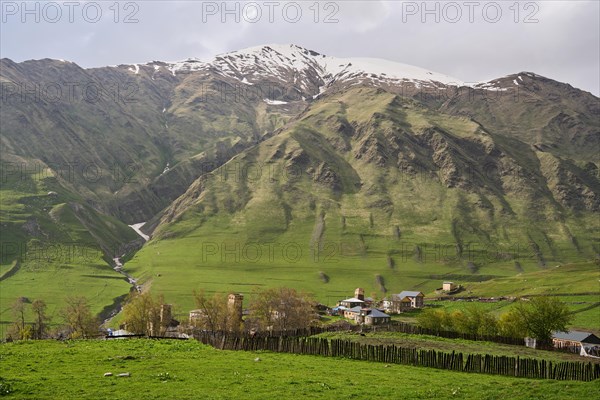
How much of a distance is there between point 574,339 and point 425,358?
174ft

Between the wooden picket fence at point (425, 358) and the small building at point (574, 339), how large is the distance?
136 feet

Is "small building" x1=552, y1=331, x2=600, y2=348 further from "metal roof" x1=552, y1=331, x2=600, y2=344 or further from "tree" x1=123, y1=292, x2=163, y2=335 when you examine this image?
"tree" x1=123, y1=292, x2=163, y2=335

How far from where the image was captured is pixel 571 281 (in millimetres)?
183625

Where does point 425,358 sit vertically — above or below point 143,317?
above

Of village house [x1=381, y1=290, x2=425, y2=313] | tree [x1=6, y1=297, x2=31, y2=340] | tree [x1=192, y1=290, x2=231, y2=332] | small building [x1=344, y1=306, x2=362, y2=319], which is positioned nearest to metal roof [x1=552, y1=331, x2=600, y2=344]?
tree [x1=192, y1=290, x2=231, y2=332]

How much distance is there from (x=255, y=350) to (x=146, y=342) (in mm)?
10795

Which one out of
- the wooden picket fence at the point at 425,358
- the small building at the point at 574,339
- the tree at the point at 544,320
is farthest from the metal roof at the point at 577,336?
the wooden picket fence at the point at 425,358

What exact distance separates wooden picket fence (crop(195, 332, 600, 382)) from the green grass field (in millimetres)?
2356

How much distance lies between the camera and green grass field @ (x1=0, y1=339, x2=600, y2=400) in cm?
3300

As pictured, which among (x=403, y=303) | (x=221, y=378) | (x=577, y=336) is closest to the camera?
Answer: (x=221, y=378)

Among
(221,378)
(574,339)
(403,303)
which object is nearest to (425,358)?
(221,378)

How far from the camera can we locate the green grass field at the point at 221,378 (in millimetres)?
33000

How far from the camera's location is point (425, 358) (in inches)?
2000

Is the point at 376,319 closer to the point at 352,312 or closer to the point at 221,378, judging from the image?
the point at 352,312
